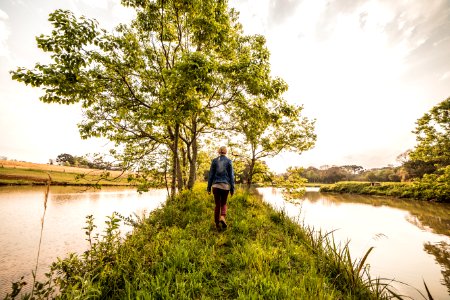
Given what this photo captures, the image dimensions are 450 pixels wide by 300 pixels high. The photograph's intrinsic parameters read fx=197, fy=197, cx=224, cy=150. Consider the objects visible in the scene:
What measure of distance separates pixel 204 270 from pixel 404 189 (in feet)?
168

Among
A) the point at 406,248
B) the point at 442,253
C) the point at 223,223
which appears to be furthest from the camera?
the point at 406,248

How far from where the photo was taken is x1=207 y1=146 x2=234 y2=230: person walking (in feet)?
22.1

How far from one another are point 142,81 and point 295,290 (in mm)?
9341

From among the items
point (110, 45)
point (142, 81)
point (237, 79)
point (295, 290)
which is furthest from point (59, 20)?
point (295, 290)

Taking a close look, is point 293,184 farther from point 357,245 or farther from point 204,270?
point 204,270

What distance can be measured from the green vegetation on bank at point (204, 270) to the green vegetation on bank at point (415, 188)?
1657 centimetres

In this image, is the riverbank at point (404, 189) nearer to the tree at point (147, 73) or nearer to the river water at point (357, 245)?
the river water at point (357, 245)

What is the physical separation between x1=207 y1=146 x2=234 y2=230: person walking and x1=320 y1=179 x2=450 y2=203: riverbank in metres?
17.2

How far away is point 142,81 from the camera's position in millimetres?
9023

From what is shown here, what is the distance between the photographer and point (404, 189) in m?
39.6

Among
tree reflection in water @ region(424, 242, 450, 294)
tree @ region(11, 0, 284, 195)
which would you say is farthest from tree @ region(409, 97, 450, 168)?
tree @ region(11, 0, 284, 195)

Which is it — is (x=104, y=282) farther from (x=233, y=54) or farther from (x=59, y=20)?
(x=233, y=54)

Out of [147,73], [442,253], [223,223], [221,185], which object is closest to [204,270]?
[223,223]

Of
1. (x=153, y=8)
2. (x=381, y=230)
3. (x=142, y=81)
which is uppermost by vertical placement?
(x=153, y=8)
